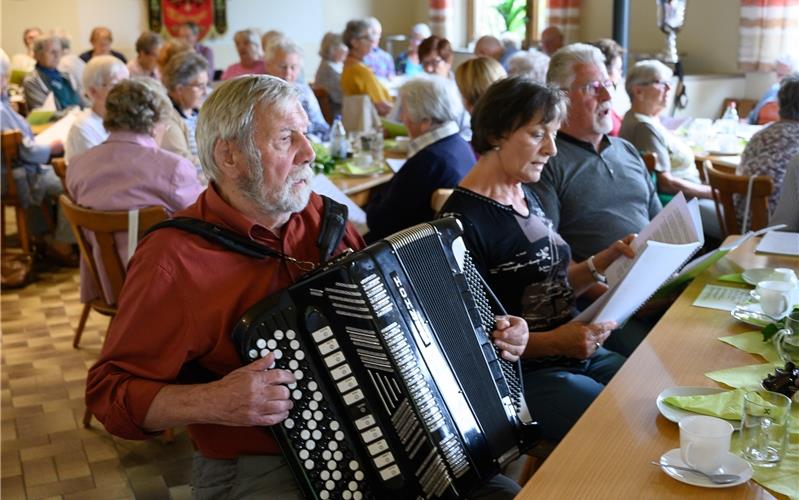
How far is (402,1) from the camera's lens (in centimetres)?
1164

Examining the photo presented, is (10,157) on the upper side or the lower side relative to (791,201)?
lower

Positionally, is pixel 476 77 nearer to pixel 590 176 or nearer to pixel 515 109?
pixel 590 176

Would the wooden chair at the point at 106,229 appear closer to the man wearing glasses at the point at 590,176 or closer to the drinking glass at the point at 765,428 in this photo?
the man wearing glasses at the point at 590,176

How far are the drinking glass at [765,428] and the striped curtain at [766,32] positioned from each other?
20.1 ft

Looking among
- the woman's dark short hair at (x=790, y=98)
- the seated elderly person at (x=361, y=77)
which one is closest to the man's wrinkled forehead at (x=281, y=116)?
the woman's dark short hair at (x=790, y=98)

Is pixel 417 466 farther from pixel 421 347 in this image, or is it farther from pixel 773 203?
pixel 773 203

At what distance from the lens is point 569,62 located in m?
3.06

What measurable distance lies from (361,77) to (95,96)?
221 cm

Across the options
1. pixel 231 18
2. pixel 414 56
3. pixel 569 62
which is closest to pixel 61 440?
pixel 569 62

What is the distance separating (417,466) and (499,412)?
22 centimetres

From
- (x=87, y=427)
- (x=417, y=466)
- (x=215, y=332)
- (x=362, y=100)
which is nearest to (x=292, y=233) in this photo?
(x=215, y=332)

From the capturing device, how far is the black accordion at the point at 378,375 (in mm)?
1587

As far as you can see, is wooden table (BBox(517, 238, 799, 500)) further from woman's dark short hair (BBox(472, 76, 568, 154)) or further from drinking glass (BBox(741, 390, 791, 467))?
woman's dark short hair (BBox(472, 76, 568, 154))

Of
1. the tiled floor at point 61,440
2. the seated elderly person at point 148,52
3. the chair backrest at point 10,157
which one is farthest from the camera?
the seated elderly person at point 148,52
